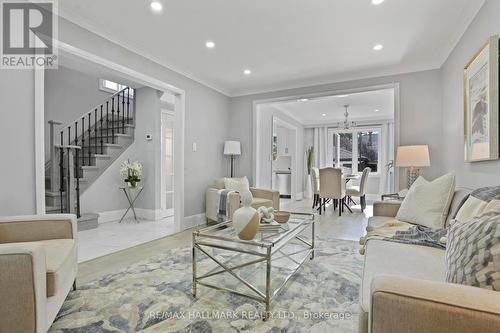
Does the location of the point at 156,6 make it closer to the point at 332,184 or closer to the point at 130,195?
the point at 130,195

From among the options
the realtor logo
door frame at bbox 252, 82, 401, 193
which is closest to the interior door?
door frame at bbox 252, 82, 401, 193

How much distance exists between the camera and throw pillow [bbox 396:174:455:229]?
2.07 metres

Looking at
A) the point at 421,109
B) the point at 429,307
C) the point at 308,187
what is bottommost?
the point at 308,187

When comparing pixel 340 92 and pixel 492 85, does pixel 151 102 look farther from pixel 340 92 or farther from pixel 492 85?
pixel 492 85

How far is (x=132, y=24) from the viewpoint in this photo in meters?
2.67

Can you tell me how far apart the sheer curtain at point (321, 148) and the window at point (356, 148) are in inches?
6.7

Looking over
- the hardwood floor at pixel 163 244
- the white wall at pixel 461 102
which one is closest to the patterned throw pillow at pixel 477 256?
the white wall at pixel 461 102

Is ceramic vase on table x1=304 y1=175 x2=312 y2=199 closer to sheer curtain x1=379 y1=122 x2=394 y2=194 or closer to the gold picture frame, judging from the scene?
sheer curtain x1=379 y1=122 x2=394 y2=194

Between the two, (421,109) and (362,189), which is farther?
(362,189)

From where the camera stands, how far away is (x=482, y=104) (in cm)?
214

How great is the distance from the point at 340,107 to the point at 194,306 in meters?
5.63

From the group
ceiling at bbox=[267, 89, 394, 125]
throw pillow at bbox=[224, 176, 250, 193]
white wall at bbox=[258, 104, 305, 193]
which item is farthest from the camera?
ceiling at bbox=[267, 89, 394, 125]

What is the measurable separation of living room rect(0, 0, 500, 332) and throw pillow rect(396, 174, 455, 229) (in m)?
0.01

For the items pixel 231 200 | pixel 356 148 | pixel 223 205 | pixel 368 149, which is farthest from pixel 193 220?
pixel 368 149
